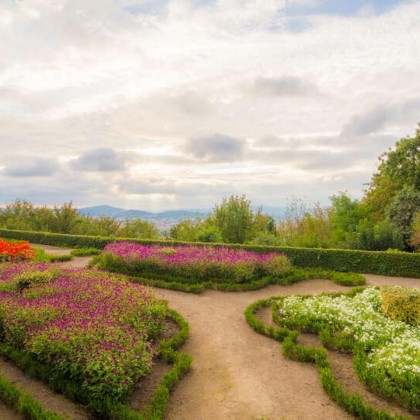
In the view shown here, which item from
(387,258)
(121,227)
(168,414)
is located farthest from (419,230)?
(121,227)

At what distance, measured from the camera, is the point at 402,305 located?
860 cm

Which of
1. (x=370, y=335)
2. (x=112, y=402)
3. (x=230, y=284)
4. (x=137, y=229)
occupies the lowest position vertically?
(x=112, y=402)

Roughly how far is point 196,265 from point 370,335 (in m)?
6.87

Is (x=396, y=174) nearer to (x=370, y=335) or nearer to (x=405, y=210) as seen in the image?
(x=405, y=210)

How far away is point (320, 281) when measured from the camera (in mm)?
13969

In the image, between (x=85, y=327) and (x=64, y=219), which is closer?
(x=85, y=327)

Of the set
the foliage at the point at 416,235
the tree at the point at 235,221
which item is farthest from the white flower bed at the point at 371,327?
the tree at the point at 235,221

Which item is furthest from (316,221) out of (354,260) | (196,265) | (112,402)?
(112,402)

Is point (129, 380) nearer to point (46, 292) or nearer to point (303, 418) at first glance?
point (303, 418)

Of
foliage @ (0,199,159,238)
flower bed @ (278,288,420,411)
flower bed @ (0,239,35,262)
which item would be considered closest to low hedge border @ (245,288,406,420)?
flower bed @ (278,288,420,411)

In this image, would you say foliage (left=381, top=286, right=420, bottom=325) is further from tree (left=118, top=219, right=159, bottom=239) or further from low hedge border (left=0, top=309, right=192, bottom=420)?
tree (left=118, top=219, right=159, bottom=239)

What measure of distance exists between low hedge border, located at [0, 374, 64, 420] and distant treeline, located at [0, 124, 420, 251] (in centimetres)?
1536

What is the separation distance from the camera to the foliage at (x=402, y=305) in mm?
8484

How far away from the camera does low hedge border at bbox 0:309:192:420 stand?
16.9ft
